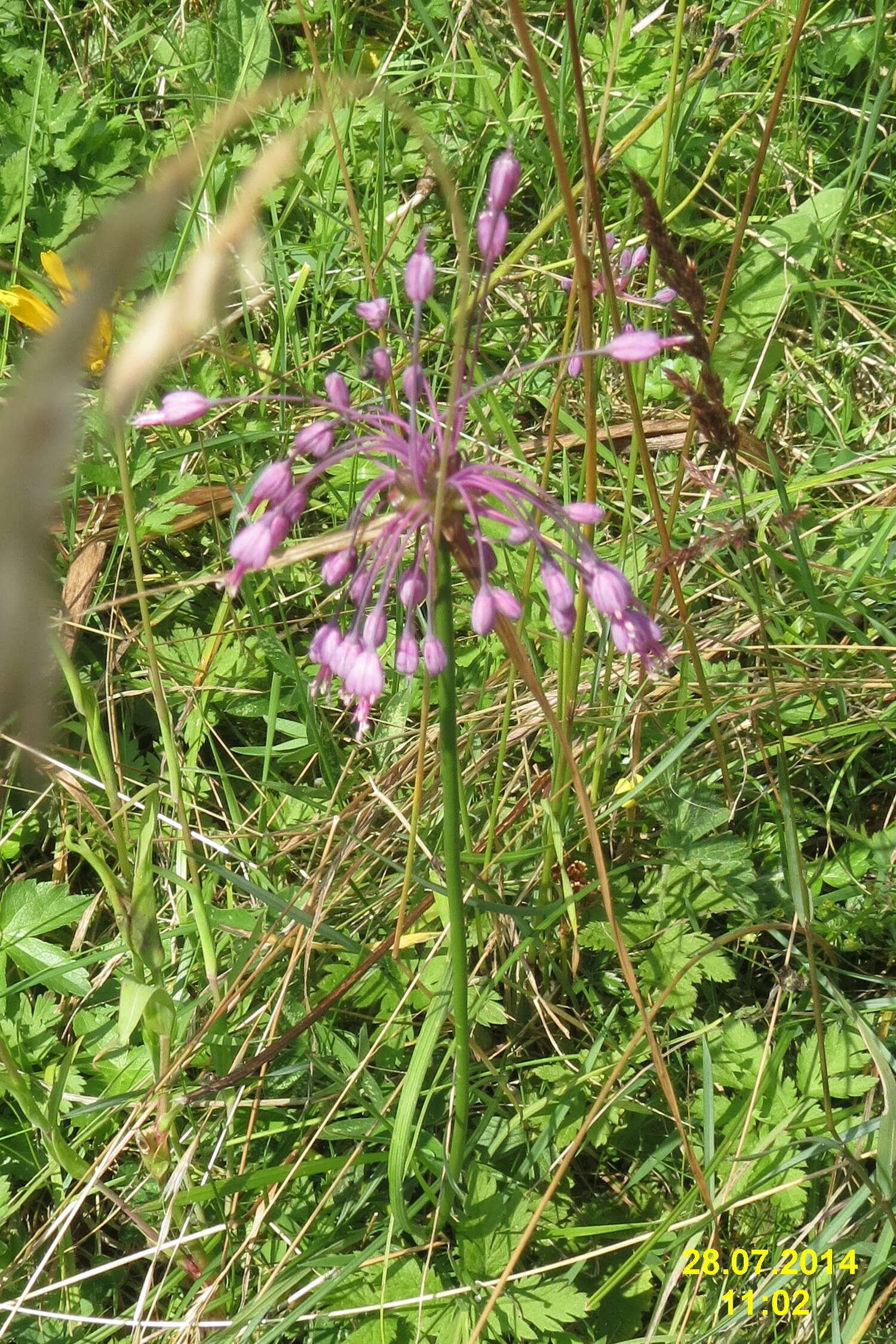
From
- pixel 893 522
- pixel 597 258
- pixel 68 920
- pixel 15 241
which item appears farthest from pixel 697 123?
pixel 68 920

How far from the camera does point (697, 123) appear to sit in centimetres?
372

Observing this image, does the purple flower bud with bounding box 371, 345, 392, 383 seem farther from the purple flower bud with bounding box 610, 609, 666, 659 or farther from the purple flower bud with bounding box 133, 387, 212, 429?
the purple flower bud with bounding box 610, 609, 666, 659

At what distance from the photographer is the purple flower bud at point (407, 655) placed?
1.46 meters

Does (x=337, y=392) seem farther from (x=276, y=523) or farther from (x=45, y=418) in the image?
(x=45, y=418)

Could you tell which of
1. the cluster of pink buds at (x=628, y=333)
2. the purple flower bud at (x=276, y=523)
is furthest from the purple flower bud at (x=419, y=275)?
the purple flower bud at (x=276, y=523)

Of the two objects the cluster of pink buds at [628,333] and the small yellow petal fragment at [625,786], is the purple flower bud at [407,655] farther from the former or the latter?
the small yellow petal fragment at [625,786]

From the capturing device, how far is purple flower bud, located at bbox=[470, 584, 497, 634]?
139 cm

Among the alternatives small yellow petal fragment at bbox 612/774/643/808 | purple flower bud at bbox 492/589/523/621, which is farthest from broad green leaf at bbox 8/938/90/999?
purple flower bud at bbox 492/589/523/621

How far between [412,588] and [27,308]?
1490 mm

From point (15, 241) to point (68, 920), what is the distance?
7.49 feet

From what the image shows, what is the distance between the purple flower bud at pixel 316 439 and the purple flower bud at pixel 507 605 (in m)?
0.30

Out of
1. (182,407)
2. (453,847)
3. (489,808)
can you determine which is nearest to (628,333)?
(182,407)

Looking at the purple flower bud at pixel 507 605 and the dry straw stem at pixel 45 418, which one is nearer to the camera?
the dry straw stem at pixel 45 418

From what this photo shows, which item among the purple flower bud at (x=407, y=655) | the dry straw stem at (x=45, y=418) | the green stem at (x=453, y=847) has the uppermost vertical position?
the dry straw stem at (x=45, y=418)
